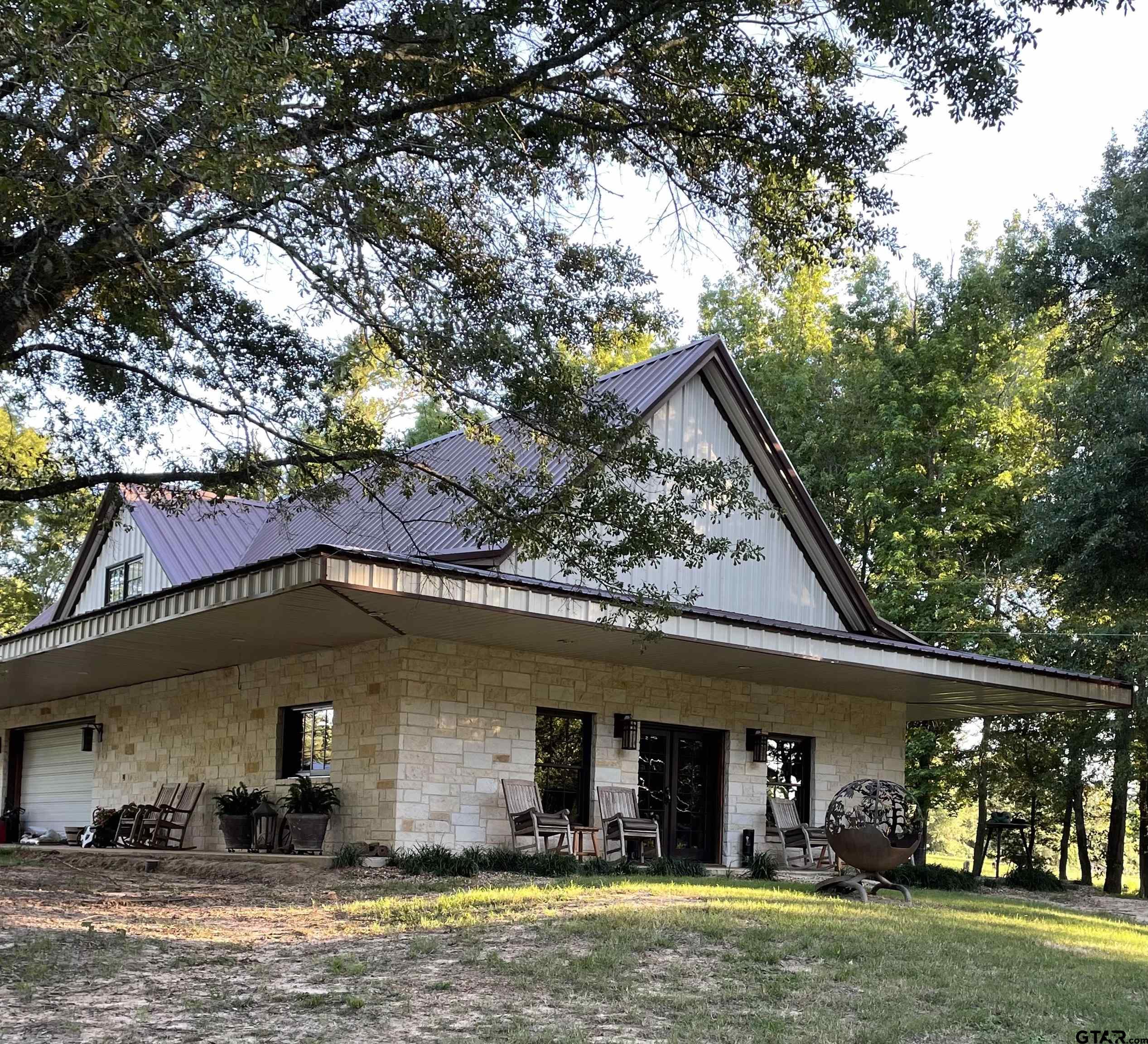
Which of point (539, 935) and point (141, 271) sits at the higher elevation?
point (141, 271)

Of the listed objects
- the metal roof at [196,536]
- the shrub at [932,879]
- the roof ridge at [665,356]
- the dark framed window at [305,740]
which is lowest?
the shrub at [932,879]

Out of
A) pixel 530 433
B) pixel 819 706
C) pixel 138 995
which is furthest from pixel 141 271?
pixel 819 706

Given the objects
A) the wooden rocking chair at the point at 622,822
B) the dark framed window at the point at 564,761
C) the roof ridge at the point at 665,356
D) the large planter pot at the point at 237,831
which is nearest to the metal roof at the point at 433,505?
the roof ridge at the point at 665,356

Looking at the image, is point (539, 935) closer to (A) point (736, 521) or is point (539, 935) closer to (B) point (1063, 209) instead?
(A) point (736, 521)

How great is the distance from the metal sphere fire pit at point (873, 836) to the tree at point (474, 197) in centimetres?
394

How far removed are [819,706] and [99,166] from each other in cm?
1459

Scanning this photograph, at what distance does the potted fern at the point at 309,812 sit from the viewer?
1455 cm

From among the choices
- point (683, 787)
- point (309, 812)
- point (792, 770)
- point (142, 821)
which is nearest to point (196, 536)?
point (142, 821)

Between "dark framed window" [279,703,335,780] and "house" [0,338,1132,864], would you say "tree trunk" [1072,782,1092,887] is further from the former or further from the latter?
"dark framed window" [279,703,335,780]

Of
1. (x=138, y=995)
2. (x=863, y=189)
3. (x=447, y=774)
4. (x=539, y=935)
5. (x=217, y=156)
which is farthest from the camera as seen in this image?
(x=447, y=774)

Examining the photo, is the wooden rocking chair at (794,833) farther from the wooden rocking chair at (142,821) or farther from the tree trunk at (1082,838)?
the tree trunk at (1082,838)

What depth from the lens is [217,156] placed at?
20.8 feet

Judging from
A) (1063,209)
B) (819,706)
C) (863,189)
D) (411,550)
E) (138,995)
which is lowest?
(138,995)

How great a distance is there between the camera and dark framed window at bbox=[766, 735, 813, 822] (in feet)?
61.9
